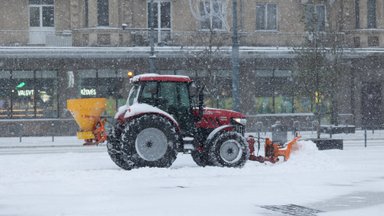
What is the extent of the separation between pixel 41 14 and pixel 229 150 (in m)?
25.3

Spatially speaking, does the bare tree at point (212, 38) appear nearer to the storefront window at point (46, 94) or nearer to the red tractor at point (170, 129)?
the storefront window at point (46, 94)

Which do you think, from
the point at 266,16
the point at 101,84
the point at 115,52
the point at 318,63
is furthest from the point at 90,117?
the point at 266,16

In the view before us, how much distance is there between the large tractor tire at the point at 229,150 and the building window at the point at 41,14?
24.8m

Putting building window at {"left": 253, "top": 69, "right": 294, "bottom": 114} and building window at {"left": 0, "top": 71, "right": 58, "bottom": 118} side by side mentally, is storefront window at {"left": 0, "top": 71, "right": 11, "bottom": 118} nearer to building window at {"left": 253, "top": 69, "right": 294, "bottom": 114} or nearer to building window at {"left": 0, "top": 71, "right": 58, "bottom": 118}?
building window at {"left": 0, "top": 71, "right": 58, "bottom": 118}

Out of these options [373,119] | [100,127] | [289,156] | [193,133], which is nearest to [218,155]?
[193,133]

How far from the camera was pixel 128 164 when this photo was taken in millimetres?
17391

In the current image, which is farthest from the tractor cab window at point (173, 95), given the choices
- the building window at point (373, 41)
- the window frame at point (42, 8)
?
the building window at point (373, 41)

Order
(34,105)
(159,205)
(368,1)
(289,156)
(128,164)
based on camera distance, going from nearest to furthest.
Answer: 1. (159,205)
2. (128,164)
3. (289,156)
4. (34,105)
5. (368,1)

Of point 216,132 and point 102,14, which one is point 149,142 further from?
point 102,14

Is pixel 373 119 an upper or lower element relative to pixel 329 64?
lower

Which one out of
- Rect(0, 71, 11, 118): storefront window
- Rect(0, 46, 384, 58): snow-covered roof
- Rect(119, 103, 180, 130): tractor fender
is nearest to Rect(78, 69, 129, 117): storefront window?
Rect(0, 46, 384, 58): snow-covered roof

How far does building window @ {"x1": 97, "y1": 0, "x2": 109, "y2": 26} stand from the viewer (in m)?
40.0

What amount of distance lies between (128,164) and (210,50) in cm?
2023

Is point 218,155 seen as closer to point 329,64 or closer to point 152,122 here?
point 152,122
